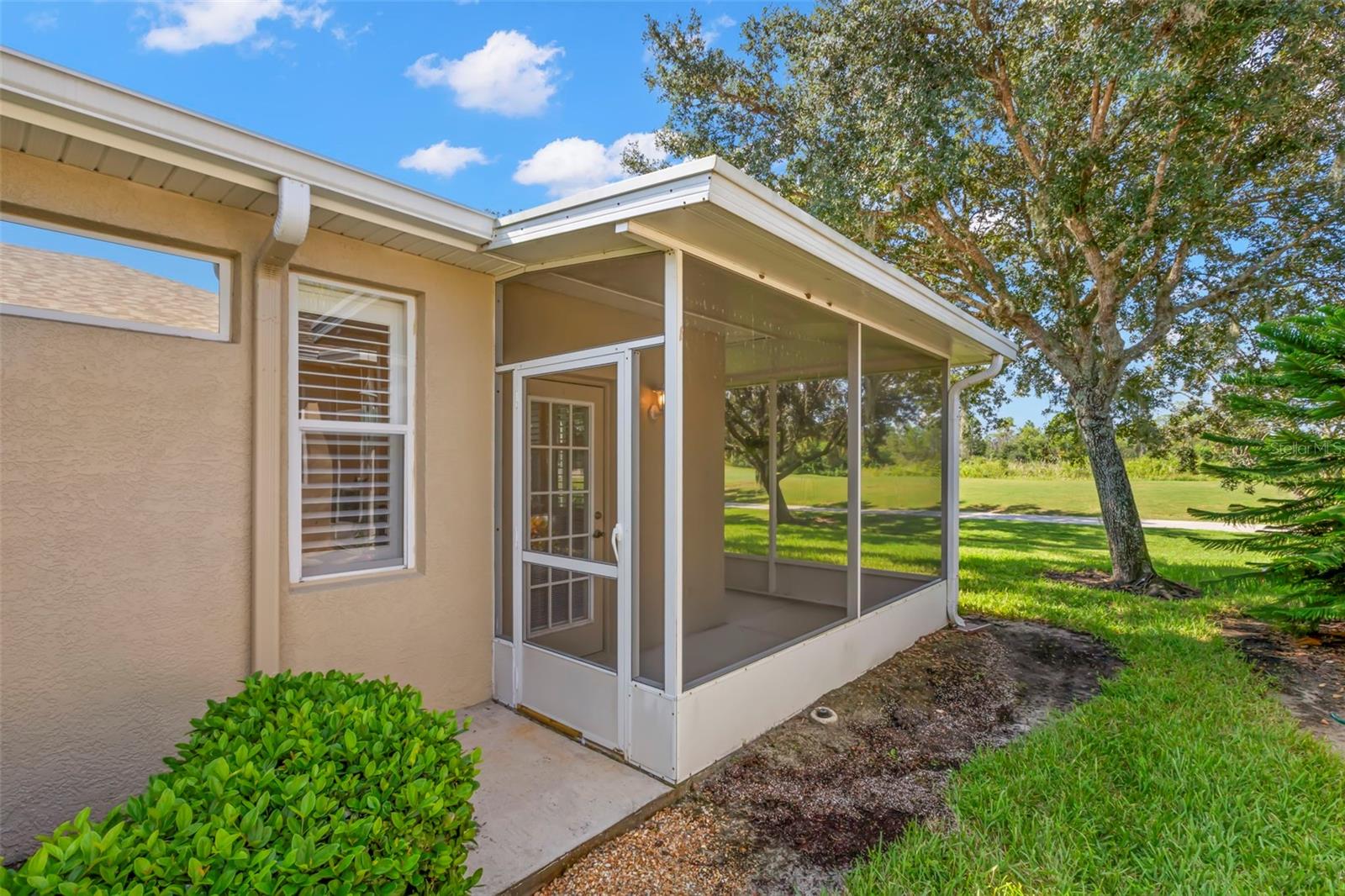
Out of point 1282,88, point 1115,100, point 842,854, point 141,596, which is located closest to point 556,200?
point 141,596

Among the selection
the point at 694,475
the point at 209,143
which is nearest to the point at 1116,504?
the point at 694,475

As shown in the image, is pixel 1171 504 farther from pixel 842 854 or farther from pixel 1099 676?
pixel 842 854

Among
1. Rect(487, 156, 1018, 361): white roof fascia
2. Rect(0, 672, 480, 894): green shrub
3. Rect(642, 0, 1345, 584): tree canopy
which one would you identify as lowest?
Rect(0, 672, 480, 894): green shrub

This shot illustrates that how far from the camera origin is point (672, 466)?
3.10 metres

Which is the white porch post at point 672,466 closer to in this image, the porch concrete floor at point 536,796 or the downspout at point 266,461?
the porch concrete floor at point 536,796

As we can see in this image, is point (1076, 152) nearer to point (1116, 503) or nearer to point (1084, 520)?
point (1116, 503)

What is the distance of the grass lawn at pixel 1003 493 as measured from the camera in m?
5.43

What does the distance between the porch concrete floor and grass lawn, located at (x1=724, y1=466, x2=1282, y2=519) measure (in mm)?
2648

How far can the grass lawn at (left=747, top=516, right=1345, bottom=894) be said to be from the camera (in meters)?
2.40

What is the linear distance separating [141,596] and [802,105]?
857 centimetres

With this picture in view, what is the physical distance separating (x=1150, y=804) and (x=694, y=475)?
3.28 m

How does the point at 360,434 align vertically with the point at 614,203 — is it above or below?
below

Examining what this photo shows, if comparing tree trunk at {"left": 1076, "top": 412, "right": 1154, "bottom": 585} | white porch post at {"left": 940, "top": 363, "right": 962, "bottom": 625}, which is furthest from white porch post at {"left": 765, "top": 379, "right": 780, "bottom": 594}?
tree trunk at {"left": 1076, "top": 412, "right": 1154, "bottom": 585}

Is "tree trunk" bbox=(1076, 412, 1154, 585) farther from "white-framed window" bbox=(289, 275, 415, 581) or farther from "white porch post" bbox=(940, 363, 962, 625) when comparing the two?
"white-framed window" bbox=(289, 275, 415, 581)
